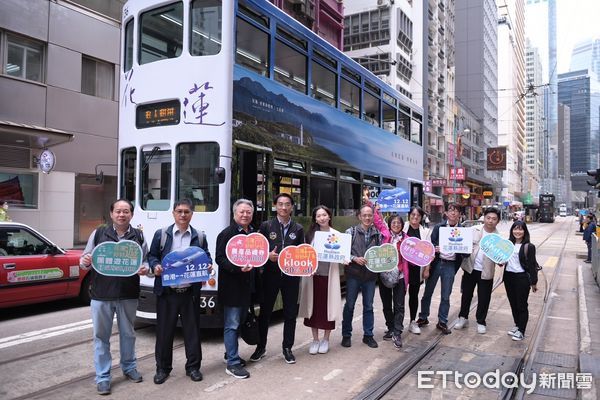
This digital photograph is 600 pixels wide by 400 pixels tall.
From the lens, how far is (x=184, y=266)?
4.26 meters

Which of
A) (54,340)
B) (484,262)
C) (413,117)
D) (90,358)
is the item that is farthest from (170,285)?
(413,117)

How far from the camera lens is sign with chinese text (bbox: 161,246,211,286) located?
423 centimetres

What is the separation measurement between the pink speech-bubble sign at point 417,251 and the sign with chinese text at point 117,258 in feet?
10.5

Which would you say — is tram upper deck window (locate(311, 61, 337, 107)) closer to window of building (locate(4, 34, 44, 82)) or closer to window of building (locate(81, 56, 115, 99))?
window of building (locate(4, 34, 44, 82))

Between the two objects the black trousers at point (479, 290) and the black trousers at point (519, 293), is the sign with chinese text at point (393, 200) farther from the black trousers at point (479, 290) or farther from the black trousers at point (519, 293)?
the black trousers at point (519, 293)

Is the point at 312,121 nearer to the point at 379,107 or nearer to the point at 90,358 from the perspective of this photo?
the point at 379,107

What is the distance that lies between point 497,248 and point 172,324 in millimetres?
4048

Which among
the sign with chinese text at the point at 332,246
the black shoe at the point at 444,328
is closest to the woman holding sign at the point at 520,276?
the black shoe at the point at 444,328

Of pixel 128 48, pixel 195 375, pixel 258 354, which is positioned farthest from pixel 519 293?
pixel 128 48

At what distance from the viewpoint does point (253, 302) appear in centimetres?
486

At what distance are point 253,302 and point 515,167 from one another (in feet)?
330

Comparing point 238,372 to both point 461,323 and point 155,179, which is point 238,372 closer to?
point 155,179

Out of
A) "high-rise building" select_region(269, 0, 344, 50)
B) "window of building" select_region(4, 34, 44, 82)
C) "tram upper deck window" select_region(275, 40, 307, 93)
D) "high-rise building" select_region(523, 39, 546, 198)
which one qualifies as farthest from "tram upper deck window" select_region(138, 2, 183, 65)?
"high-rise building" select_region(523, 39, 546, 198)

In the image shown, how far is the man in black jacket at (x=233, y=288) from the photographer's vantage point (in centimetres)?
452
